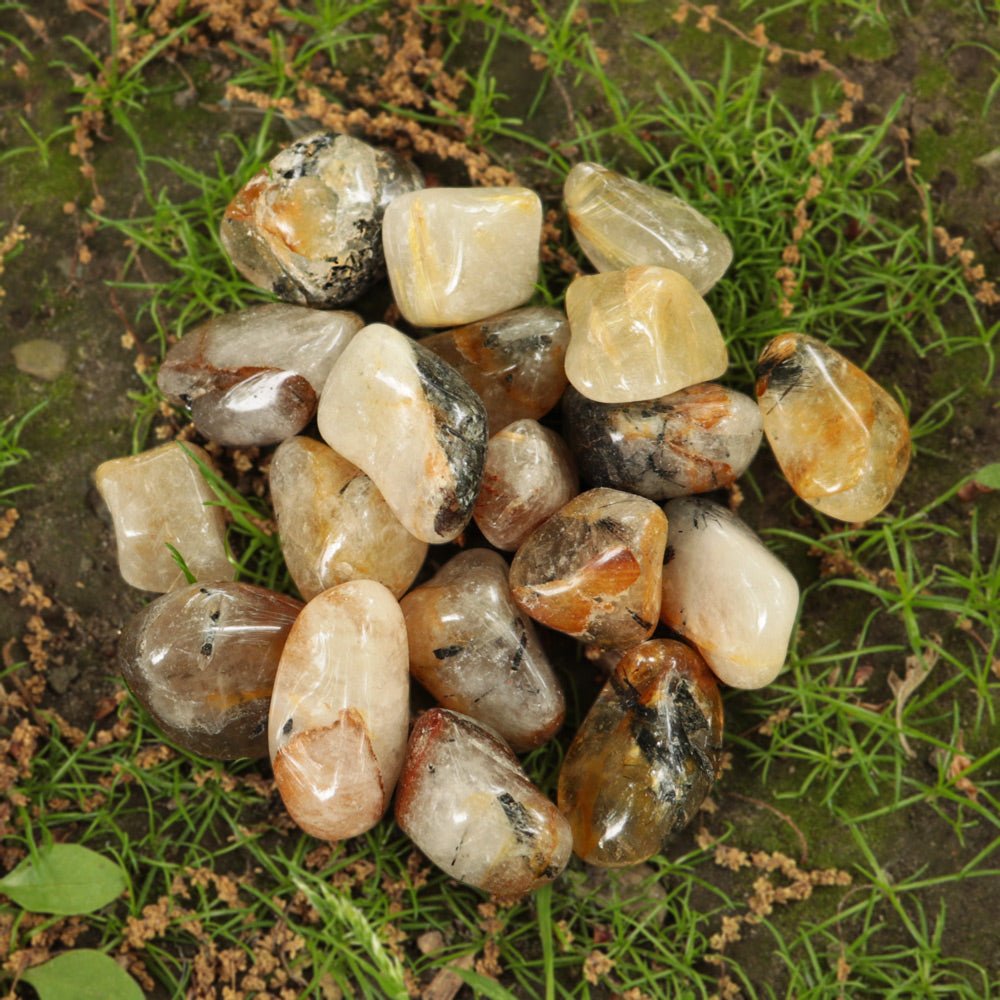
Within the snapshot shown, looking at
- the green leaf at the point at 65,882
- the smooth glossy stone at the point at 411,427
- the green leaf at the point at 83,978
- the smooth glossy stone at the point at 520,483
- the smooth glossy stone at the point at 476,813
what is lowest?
the green leaf at the point at 83,978

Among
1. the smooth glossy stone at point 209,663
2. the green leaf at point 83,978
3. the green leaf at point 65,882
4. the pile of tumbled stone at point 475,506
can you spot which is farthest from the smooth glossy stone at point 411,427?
the green leaf at point 83,978

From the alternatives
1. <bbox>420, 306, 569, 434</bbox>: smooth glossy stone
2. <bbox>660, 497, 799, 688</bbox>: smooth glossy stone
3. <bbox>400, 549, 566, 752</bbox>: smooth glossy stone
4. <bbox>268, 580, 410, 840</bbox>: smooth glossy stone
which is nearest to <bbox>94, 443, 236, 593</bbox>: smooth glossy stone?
<bbox>268, 580, 410, 840</bbox>: smooth glossy stone

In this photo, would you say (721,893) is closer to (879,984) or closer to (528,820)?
(879,984)

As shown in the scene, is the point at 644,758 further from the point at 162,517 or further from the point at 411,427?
the point at 162,517

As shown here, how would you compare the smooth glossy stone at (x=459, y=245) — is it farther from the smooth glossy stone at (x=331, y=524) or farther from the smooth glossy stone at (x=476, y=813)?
the smooth glossy stone at (x=476, y=813)

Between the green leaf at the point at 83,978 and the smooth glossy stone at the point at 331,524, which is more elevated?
the smooth glossy stone at the point at 331,524

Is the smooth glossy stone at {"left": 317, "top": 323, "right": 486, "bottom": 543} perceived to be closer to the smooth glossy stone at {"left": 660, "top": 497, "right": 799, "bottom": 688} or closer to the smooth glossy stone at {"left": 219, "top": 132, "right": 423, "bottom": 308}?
the smooth glossy stone at {"left": 219, "top": 132, "right": 423, "bottom": 308}

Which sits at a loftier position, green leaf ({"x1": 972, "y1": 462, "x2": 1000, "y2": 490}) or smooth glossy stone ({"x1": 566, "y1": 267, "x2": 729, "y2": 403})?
smooth glossy stone ({"x1": 566, "y1": 267, "x2": 729, "y2": 403})
